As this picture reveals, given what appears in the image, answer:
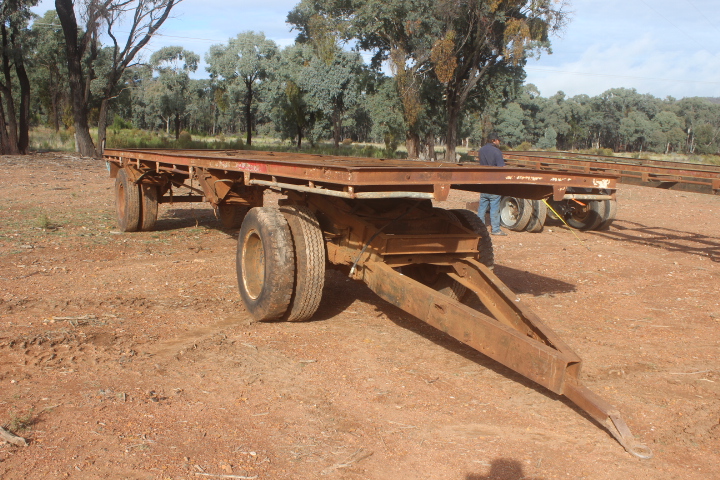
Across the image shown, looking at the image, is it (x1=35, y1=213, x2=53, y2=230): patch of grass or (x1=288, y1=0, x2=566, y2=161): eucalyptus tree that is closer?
(x1=35, y1=213, x2=53, y2=230): patch of grass

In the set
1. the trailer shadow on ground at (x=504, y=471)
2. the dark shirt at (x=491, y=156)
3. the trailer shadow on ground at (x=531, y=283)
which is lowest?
the trailer shadow on ground at (x=504, y=471)

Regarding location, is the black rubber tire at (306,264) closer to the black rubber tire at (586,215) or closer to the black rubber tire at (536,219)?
the black rubber tire at (536,219)

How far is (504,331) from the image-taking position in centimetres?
376

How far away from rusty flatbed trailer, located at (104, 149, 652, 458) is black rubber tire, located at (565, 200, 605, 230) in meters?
6.93

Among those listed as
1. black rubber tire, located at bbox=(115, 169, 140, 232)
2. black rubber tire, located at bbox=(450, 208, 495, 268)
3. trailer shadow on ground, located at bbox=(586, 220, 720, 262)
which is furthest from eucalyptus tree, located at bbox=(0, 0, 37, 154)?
black rubber tire, located at bbox=(450, 208, 495, 268)

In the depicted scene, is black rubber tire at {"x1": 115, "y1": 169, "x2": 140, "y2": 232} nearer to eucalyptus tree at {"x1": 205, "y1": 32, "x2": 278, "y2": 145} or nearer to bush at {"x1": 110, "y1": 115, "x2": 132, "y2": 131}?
eucalyptus tree at {"x1": 205, "y1": 32, "x2": 278, "y2": 145}

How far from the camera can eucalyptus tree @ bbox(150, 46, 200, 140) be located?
5681 centimetres

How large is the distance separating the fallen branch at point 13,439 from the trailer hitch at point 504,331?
2576 mm

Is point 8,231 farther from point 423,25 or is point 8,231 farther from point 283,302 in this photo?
point 423,25

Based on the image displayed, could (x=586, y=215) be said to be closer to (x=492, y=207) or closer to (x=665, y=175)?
(x=492, y=207)

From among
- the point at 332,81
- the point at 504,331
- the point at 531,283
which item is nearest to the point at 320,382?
the point at 504,331

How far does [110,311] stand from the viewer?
5.66 m

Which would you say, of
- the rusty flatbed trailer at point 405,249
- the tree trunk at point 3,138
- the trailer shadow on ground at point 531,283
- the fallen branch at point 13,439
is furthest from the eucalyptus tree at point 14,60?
the fallen branch at point 13,439

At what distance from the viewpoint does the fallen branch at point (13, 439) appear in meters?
3.17
